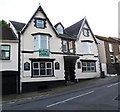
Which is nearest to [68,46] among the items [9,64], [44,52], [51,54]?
[51,54]

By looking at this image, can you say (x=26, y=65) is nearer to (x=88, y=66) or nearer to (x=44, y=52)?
(x=44, y=52)

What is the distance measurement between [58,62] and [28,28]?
6360 millimetres

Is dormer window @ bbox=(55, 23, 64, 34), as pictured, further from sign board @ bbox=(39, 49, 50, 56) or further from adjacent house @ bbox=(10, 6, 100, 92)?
sign board @ bbox=(39, 49, 50, 56)

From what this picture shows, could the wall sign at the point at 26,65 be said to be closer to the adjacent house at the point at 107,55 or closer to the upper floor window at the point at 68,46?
the upper floor window at the point at 68,46

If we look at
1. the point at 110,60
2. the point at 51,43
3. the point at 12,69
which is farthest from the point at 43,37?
the point at 110,60

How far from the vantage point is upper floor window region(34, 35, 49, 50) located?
19578mm

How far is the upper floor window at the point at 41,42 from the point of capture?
19.6 metres

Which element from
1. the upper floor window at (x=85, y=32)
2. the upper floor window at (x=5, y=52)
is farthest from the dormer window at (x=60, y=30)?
the upper floor window at (x=5, y=52)

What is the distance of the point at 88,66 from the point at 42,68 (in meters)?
8.21

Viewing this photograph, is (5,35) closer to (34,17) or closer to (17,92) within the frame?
(34,17)

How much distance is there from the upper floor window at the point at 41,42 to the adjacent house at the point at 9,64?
2576 millimetres

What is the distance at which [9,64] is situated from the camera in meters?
17.8

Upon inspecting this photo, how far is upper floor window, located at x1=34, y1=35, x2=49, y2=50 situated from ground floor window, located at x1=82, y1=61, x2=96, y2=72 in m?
7.16

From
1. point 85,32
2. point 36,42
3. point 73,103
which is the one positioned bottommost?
point 73,103
